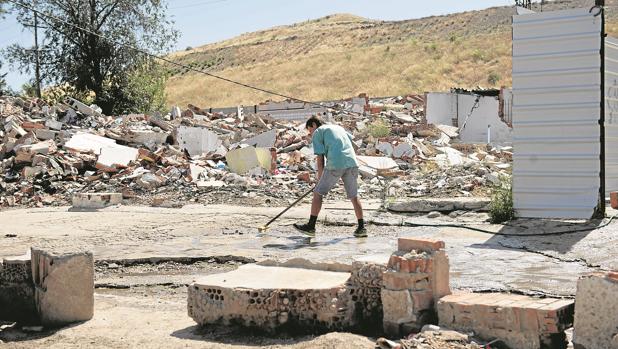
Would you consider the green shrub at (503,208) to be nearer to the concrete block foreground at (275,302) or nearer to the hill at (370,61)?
the concrete block foreground at (275,302)

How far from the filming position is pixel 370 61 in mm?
58406

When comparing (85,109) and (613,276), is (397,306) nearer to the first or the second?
(613,276)

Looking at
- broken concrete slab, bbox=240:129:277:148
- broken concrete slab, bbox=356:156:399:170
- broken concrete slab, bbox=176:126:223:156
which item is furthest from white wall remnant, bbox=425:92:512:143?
broken concrete slab, bbox=176:126:223:156

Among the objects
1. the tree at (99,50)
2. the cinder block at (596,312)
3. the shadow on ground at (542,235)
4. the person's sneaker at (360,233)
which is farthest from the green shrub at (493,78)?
the cinder block at (596,312)

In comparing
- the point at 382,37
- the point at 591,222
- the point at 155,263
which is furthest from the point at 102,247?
the point at 382,37

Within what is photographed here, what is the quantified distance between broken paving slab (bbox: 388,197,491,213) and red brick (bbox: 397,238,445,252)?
6.37 meters

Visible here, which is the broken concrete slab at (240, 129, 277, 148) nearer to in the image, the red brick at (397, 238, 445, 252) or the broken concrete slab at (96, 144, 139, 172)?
the broken concrete slab at (96, 144, 139, 172)

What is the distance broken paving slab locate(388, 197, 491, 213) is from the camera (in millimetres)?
10812

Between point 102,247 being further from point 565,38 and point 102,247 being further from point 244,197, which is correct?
point 565,38

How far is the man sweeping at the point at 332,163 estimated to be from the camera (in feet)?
29.6

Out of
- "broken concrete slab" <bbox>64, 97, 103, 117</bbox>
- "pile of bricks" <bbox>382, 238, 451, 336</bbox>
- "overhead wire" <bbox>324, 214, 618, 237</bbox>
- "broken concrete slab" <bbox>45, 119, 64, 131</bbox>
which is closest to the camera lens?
"pile of bricks" <bbox>382, 238, 451, 336</bbox>

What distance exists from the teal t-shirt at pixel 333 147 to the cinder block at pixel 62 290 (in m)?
4.23

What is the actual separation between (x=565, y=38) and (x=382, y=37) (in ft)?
216

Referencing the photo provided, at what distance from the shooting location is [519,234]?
8617 mm
